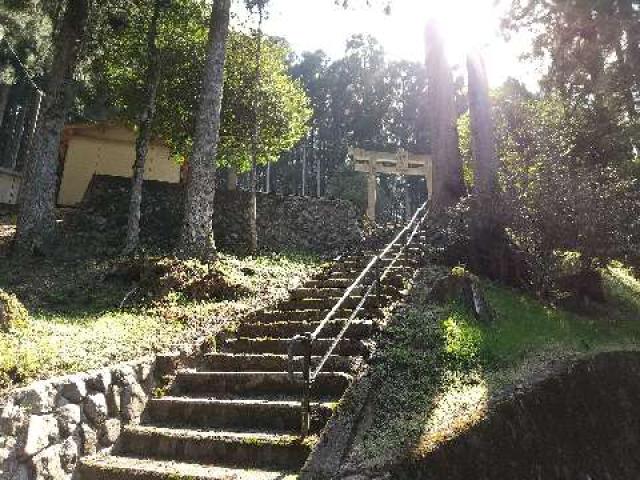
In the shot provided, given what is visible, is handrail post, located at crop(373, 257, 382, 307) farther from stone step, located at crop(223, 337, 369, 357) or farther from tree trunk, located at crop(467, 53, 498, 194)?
tree trunk, located at crop(467, 53, 498, 194)

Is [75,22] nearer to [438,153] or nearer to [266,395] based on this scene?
[438,153]

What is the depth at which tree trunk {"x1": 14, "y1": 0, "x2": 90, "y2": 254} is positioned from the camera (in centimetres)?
1393

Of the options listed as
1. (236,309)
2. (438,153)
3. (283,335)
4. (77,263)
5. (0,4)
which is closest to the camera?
(283,335)

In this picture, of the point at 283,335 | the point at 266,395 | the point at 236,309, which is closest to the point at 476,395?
the point at 266,395

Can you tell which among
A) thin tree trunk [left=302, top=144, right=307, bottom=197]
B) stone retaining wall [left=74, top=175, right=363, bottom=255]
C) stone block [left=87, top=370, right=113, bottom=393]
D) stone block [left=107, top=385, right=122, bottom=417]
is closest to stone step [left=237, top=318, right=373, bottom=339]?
stone block [left=107, top=385, right=122, bottom=417]

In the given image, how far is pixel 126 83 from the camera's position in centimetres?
1853

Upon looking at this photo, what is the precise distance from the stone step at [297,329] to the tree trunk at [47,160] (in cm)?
786

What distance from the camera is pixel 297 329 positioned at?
8250 mm

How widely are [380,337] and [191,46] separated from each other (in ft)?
46.1

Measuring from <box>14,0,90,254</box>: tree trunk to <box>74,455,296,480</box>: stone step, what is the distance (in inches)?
382

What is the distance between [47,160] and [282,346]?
9.85 m

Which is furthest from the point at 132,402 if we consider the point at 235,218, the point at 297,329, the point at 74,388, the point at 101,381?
the point at 235,218

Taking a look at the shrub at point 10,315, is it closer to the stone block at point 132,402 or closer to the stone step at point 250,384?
the stone block at point 132,402

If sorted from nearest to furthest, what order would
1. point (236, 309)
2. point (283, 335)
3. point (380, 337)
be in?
point (380, 337) → point (283, 335) → point (236, 309)
